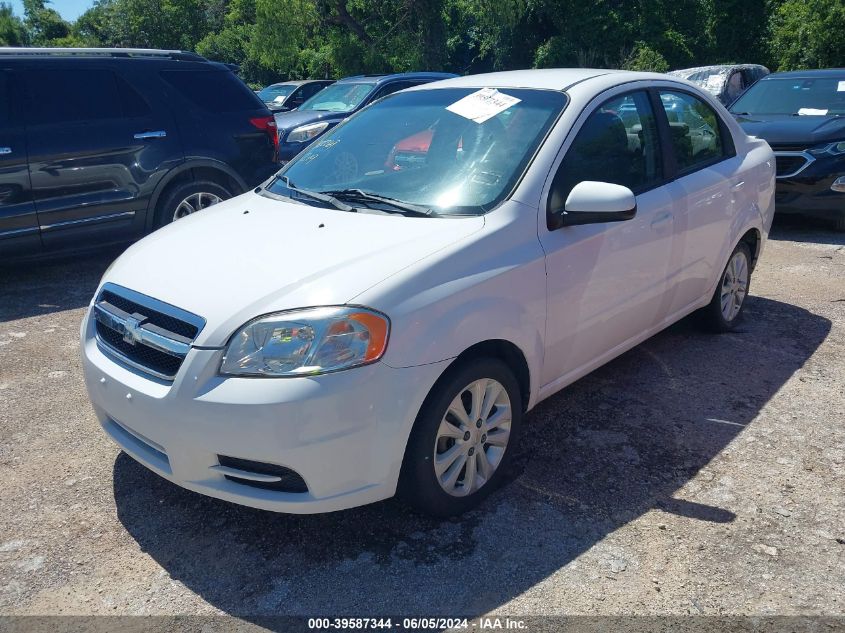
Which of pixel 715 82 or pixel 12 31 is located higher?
pixel 12 31

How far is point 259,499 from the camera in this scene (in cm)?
270

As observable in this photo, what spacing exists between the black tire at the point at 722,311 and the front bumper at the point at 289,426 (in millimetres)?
2905

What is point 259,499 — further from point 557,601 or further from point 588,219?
point 588,219

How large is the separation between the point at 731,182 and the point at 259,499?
3555 millimetres

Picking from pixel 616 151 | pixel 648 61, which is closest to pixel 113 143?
pixel 616 151

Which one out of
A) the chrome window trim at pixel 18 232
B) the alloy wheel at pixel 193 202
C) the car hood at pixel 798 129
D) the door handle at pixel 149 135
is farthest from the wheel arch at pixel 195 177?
the car hood at pixel 798 129

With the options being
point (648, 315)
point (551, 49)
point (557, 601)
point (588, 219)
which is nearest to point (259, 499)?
point (557, 601)

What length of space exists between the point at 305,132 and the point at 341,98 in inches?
48.2

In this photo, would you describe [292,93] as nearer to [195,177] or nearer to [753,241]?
[195,177]

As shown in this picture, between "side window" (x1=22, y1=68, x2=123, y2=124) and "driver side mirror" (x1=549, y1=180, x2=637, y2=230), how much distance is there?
471 centimetres

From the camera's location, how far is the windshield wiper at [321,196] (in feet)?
11.6

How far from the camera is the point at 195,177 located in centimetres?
692

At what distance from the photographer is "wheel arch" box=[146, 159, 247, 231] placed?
21.8 feet

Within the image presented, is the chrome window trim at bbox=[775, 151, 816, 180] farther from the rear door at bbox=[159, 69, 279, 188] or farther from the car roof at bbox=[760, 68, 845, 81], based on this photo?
the rear door at bbox=[159, 69, 279, 188]
